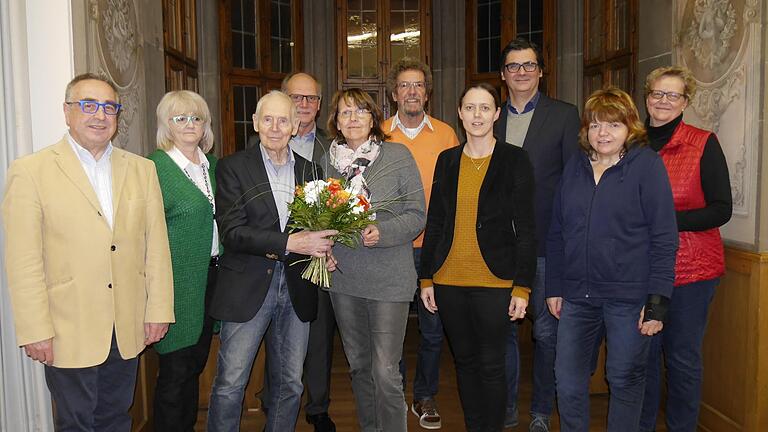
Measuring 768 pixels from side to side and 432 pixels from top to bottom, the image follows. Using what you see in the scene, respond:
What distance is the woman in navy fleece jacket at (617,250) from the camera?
8.45 ft

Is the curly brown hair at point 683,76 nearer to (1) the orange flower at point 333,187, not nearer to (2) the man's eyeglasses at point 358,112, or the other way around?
(2) the man's eyeglasses at point 358,112

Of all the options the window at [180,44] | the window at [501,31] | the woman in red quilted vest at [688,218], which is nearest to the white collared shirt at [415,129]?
the woman in red quilted vest at [688,218]

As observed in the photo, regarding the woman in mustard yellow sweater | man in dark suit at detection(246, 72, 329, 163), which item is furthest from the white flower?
man in dark suit at detection(246, 72, 329, 163)

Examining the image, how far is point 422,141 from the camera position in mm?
3555

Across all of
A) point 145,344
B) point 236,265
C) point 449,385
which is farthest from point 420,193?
point 449,385

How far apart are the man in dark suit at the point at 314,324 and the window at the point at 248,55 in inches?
128

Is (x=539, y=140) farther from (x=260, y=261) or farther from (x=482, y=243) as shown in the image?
(x=260, y=261)

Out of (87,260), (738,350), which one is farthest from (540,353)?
(87,260)

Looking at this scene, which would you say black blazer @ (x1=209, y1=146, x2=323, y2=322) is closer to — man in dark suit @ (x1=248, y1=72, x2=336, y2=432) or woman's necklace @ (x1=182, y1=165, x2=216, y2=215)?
woman's necklace @ (x1=182, y1=165, x2=216, y2=215)

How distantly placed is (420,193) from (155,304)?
115cm

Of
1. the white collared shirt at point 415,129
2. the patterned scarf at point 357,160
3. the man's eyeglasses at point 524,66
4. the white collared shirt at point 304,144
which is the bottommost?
the patterned scarf at point 357,160

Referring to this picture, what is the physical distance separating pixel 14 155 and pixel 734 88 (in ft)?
10.7

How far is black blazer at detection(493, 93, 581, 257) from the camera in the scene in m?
3.20

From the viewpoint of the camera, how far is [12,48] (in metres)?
2.65
